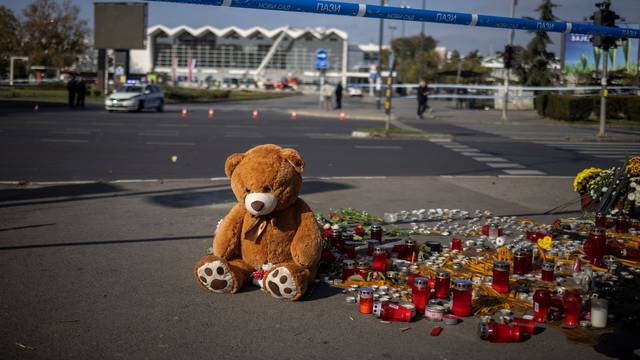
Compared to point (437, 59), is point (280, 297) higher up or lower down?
lower down

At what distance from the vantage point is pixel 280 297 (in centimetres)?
564

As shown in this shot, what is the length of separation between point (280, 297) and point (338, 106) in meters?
43.9

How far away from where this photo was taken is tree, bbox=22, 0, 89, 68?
67.6m

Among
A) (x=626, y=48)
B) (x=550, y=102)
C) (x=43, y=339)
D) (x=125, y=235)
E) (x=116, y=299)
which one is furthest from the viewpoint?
(x=626, y=48)

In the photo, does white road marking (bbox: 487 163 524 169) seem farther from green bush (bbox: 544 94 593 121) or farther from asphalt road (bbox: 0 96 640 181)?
green bush (bbox: 544 94 593 121)

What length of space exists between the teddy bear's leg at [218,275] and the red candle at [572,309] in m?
2.54

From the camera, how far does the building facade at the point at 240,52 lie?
13975cm

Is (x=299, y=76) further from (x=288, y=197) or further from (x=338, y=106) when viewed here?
(x=288, y=197)

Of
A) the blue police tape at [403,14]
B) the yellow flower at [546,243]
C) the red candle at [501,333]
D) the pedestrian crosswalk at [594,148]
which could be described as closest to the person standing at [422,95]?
the pedestrian crosswalk at [594,148]

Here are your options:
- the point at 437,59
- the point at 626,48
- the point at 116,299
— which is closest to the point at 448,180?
the point at 116,299

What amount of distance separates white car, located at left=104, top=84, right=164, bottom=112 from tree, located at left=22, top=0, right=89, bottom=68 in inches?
1315

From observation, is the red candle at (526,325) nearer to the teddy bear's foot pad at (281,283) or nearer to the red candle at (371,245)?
the teddy bear's foot pad at (281,283)

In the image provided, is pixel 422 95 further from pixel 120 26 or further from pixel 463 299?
pixel 463 299

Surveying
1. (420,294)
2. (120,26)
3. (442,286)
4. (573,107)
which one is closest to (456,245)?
(442,286)
